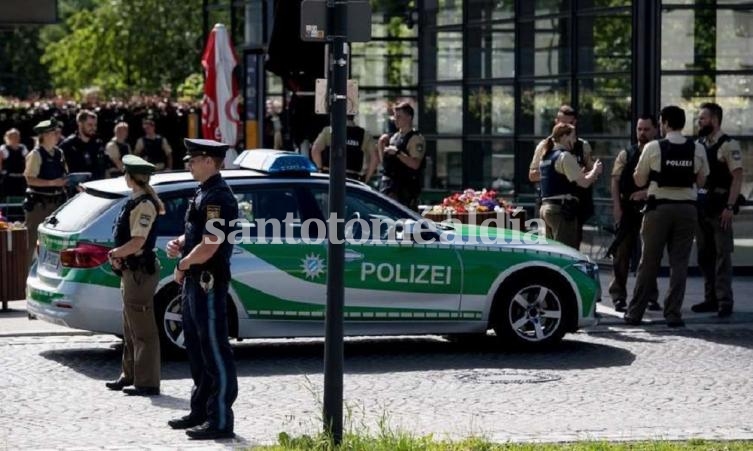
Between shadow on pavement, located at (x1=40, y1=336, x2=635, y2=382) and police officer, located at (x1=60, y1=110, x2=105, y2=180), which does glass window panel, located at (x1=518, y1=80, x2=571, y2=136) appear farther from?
shadow on pavement, located at (x1=40, y1=336, x2=635, y2=382)

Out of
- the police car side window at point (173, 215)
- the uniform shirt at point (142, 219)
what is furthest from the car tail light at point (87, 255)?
the uniform shirt at point (142, 219)

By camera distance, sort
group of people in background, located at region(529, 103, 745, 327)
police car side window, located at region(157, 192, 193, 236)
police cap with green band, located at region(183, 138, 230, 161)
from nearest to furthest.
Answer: police cap with green band, located at region(183, 138, 230, 161)
police car side window, located at region(157, 192, 193, 236)
group of people in background, located at region(529, 103, 745, 327)

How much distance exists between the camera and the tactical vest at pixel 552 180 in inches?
604

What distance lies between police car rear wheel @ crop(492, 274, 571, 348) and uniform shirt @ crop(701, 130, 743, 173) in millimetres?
2987

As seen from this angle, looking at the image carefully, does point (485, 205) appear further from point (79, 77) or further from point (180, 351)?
point (79, 77)

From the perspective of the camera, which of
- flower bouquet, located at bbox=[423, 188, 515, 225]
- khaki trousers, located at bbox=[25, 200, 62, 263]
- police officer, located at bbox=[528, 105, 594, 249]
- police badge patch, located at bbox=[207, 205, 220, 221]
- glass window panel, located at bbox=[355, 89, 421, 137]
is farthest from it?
glass window panel, located at bbox=[355, 89, 421, 137]

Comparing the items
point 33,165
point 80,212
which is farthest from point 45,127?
point 80,212

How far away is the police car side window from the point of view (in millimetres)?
12680

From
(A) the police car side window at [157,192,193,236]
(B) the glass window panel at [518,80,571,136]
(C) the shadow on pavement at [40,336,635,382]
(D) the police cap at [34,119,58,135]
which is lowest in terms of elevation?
(C) the shadow on pavement at [40,336,635,382]

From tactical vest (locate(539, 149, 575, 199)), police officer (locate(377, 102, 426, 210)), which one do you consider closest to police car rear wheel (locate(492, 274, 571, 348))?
tactical vest (locate(539, 149, 575, 199))

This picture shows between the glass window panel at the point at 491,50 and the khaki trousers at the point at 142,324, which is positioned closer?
the khaki trousers at the point at 142,324

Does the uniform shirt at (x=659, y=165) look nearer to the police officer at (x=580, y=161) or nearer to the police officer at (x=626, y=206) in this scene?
the police officer at (x=626, y=206)

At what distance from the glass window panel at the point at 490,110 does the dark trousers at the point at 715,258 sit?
5838mm

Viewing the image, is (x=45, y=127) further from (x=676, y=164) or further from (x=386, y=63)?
(x=386, y=63)
